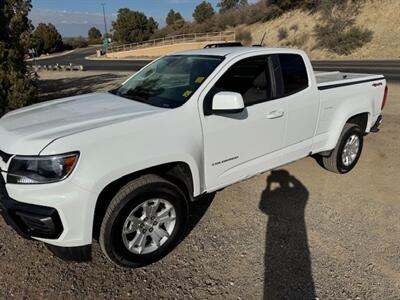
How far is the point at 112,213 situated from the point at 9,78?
594 centimetres

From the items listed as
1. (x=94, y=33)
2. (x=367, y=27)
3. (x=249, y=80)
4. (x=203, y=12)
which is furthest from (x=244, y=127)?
(x=94, y=33)

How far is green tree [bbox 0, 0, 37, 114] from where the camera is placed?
7488mm


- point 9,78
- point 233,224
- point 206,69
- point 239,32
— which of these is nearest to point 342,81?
point 206,69

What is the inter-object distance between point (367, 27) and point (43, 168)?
34106mm

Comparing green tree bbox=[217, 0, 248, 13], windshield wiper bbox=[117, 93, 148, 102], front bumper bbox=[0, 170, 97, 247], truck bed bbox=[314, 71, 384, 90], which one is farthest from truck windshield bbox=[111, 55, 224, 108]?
green tree bbox=[217, 0, 248, 13]

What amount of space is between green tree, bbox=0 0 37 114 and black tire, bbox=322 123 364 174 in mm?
6088

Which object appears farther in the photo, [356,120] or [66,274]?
[356,120]

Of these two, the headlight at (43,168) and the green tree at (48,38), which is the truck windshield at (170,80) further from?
the green tree at (48,38)

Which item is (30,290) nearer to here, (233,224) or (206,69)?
(233,224)

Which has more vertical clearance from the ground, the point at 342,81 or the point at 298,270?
the point at 342,81

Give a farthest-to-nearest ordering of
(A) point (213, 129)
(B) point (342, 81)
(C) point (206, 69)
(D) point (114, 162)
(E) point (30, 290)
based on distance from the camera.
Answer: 1. (B) point (342, 81)
2. (C) point (206, 69)
3. (A) point (213, 129)
4. (E) point (30, 290)
5. (D) point (114, 162)

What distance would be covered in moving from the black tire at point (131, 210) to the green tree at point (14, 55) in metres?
5.69

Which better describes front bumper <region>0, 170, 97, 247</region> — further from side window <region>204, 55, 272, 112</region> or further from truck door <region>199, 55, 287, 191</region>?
side window <region>204, 55, 272, 112</region>

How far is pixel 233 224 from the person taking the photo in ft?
12.7
